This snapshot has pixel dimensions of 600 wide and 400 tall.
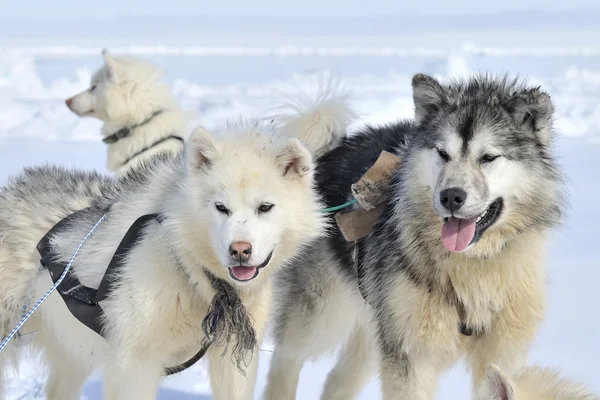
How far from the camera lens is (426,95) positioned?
361 centimetres

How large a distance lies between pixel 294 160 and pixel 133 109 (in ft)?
13.2

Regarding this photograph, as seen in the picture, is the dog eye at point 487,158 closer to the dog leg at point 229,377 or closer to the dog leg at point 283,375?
the dog leg at point 229,377

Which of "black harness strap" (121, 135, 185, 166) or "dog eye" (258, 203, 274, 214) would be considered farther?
"black harness strap" (121, 135, 185, 166)

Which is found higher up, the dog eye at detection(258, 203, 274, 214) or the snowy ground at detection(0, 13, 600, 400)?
the dog eye at detection(258, 203, 274, 214)

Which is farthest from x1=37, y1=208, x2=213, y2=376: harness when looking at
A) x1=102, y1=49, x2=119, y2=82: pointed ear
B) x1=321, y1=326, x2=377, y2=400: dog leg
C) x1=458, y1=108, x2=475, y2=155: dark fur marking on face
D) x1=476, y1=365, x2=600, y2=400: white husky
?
x1=102, y1=49, x2=119, y2=82: pointed ear

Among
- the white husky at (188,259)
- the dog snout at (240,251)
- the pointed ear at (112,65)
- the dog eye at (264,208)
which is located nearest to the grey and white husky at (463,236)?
the white husky at (188,259)

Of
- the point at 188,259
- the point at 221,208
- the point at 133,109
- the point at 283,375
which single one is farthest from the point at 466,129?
the point at 133,109

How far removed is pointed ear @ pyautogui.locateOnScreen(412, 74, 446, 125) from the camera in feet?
11.7

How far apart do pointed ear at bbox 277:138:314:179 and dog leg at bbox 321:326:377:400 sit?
1673 millimetres

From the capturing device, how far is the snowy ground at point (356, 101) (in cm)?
538

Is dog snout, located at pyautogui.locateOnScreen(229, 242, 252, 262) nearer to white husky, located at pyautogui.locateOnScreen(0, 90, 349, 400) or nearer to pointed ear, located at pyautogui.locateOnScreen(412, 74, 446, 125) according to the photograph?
white husky, located at pyautogui.locateOnScreen(0, 90, 349, 400)

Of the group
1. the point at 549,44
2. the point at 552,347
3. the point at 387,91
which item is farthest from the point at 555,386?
the point at 549,44

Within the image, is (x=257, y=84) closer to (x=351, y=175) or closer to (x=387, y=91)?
(x=387, y=91)

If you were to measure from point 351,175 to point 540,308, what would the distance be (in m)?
1.21
